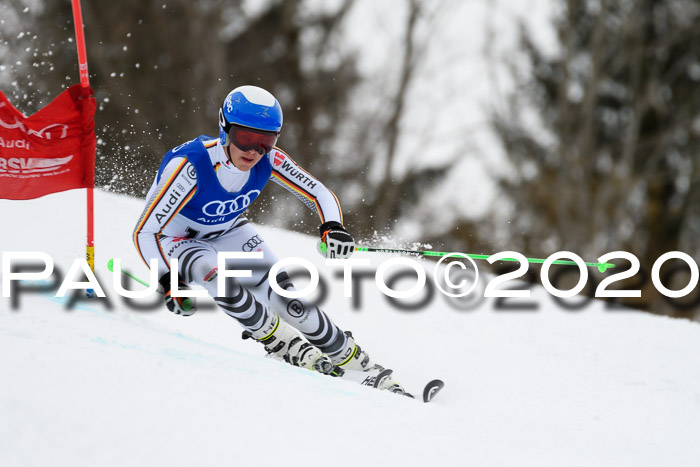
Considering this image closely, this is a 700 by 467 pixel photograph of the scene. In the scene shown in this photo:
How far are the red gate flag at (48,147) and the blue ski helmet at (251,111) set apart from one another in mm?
1176

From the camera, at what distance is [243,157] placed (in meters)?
3.99

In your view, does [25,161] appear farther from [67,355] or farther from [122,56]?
[122,56]

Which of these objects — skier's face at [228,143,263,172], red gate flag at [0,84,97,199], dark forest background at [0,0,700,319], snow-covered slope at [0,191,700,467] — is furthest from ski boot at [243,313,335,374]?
dark forest background at [0,0,700,319]

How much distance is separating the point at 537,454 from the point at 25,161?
11.2ft

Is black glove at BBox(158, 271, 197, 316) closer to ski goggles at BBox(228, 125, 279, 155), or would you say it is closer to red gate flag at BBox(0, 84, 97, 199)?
ski goggles at BBox(228, 125, 279, 155)

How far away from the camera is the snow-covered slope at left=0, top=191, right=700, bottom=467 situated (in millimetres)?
2436

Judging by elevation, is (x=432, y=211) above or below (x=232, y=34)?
below

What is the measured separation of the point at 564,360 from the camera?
18.1ft

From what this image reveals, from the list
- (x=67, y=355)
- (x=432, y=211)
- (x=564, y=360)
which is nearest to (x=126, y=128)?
(x=432, y=211)

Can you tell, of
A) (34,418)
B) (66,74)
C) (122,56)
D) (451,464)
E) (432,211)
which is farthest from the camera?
(432,211)

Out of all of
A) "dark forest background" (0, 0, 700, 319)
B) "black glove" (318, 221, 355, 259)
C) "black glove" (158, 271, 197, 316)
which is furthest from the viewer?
"dark forest background" (0, 0, 700, 319)

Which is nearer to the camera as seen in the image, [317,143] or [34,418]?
[34,418]

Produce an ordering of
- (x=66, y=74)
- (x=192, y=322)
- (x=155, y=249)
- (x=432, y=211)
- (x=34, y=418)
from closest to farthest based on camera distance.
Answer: (x=34, y=418) → (x=155, y=249) → (x=192, y=322) → (x=66, y=74) → (x=432, y=211)

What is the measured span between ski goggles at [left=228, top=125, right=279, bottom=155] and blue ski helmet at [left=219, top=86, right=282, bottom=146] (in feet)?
0.07
